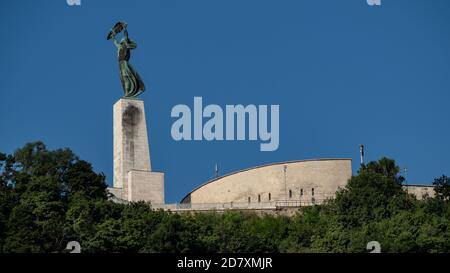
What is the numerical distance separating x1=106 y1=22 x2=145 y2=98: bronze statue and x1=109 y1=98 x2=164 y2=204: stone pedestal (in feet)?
3.06

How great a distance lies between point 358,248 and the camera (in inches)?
1620

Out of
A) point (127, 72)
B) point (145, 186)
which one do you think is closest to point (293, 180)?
point (145, 186)

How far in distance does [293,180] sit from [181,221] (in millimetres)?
15286

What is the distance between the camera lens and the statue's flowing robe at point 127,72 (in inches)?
2201

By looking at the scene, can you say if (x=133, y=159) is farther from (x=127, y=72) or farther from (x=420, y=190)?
(x=420, y=190)

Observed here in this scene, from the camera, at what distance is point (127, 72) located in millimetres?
56094

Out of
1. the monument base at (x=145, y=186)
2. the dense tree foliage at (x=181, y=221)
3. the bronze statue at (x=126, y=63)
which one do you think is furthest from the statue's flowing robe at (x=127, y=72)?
the dense tree foliage at (x=181, y=221)

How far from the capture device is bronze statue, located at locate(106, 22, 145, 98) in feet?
183

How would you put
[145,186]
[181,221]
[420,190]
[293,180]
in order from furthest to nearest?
1. [420,190]
2. [293,180]
3. [145,186]
4. [181,221]

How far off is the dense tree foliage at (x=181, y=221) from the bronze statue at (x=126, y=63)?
18.8 feet

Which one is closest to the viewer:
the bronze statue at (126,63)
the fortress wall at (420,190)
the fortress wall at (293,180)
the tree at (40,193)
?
the tree at (40,193)

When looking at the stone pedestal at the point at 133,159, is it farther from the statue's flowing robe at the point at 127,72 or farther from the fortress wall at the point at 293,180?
the fortress wall at the point at 293,180

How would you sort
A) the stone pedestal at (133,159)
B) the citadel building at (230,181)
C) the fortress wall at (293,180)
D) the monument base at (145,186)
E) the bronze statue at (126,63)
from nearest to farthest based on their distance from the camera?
the monument base at (145,186) < the stone pedestal at (133,159) < the citadel building at (230,181) < the bronze statue at (126,63) < the fortress wall at (293,180)

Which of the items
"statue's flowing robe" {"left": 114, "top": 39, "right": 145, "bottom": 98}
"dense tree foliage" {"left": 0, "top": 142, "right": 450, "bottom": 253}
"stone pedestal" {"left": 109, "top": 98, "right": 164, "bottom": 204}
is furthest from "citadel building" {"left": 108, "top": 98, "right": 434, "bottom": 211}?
"dense tree foliage" {"left": 0, "top": 142, "right": 450, "bottom": 253}
